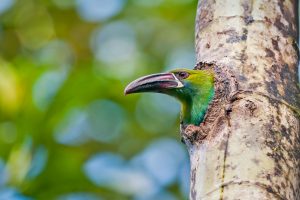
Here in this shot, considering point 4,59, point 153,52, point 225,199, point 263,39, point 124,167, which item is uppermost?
point 153,52

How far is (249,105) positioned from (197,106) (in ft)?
0.71

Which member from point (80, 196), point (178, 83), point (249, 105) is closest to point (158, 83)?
point (178, 83)

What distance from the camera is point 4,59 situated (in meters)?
5.25

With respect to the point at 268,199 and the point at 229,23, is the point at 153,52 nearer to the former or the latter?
the point at 229,23

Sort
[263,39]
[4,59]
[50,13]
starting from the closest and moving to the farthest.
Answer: [263,39] → [4,59] → [50,13]

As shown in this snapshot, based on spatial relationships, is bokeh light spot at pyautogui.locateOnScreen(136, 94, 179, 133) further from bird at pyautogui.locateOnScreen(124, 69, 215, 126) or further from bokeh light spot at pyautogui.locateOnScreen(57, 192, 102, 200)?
bird at pyautogui.locateOnScreen(124, 69, 215, 126)

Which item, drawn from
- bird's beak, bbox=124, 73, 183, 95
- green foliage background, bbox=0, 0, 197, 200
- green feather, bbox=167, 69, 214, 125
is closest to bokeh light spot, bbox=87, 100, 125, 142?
green foliage background, bbox=0, 0, 197, 200

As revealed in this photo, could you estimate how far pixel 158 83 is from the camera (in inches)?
98.0

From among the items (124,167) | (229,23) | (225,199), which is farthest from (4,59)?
(225,199)

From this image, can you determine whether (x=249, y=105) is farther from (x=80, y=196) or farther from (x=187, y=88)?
(x=80, y=196)

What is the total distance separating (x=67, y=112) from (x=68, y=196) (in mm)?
494

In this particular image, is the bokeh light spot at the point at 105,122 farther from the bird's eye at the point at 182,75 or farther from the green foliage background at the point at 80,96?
the bird's eye at the point at 182,75

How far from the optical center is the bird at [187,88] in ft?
7.50

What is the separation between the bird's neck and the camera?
2258mm
